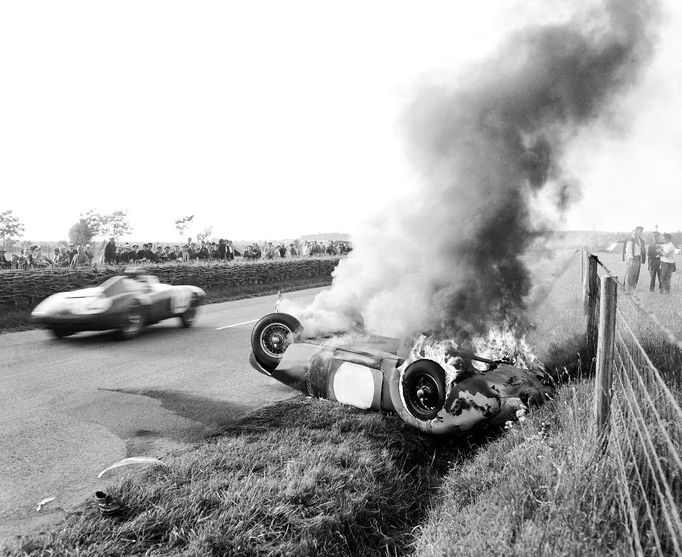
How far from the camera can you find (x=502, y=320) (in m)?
5.94

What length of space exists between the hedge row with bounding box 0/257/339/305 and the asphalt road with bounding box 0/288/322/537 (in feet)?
9.73

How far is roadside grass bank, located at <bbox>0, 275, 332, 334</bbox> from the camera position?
1103 centimetres

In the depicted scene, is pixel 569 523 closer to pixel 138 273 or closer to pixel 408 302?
pixel 408 302

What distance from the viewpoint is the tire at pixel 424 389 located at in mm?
4406

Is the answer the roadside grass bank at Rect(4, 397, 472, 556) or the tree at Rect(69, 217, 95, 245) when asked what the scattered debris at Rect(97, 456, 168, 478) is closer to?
the roadside grass bank at Rect(4, 397, 472, 556)

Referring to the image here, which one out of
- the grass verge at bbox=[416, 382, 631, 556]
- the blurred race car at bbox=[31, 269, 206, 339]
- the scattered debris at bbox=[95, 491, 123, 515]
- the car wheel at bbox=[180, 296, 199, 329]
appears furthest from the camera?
the car wheel at bbox=[180, 296, 199, 329]

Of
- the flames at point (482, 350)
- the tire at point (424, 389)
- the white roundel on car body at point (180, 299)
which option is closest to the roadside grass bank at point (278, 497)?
the tire at point (424, 389)

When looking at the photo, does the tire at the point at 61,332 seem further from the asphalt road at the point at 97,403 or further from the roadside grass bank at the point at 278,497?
the roadside grass bank at the point at 278,497

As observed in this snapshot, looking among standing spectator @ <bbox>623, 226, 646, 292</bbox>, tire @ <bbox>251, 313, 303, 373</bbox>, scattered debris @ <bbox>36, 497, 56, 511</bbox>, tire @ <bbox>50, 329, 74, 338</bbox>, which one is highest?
standing spectator @ <bbox>623, 226, 646, 292</bbox>

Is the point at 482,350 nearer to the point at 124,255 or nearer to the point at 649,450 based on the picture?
the point at 649,450

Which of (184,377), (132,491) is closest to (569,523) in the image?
(132,491)

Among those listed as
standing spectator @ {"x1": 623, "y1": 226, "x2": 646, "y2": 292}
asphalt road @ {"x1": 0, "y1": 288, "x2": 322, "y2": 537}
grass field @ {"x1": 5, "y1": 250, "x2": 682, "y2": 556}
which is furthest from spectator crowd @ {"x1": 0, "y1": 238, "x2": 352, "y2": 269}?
grass field @ {"x1": 5, "y1": 250, "x2": 682, "y2": 556}

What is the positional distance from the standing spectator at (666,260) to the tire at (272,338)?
9616mm

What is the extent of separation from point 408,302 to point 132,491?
391 centimetres
